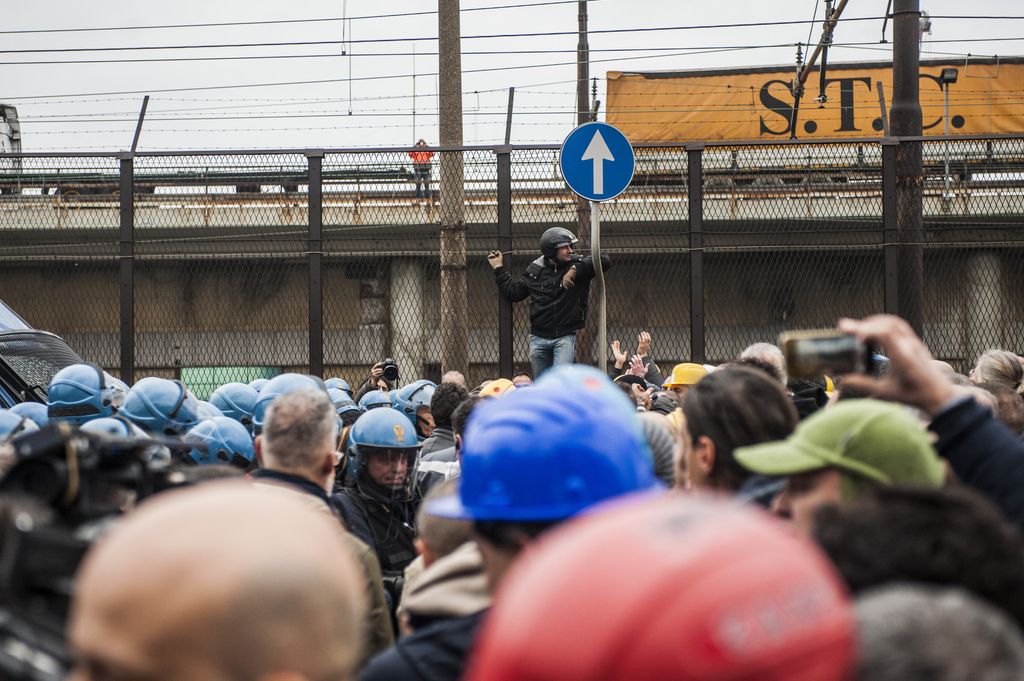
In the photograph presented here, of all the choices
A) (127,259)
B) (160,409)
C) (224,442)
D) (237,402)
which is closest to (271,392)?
(237,402)

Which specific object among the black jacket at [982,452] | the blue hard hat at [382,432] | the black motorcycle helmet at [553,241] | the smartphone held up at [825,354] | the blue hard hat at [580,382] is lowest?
the blue hard hat at [382,432]

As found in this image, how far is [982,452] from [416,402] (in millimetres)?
7330

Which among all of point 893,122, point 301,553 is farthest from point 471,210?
point 301,553

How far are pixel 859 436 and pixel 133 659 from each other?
5.50 ft

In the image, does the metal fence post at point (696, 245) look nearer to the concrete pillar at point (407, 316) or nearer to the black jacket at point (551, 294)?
the black jacket at point (551, 294)

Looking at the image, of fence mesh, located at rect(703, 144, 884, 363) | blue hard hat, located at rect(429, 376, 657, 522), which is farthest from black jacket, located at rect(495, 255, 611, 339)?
blue hard hat, located at rect(429, 376, 657, 522)

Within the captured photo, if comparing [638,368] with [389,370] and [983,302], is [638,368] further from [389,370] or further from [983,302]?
[983,302]

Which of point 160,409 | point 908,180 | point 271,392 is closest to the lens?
point 160,409

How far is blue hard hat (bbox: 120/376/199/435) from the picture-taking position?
240 inches

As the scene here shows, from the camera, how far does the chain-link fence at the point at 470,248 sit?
35.4 ft

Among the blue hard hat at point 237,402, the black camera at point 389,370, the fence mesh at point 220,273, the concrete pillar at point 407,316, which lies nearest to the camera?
the blue hard hat at point 237,402

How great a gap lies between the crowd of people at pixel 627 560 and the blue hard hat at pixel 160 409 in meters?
2.71

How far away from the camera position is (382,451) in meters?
5.12

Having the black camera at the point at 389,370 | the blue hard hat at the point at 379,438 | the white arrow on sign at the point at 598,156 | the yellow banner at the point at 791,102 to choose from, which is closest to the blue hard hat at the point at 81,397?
the blue hard hat at the point at 379,438
